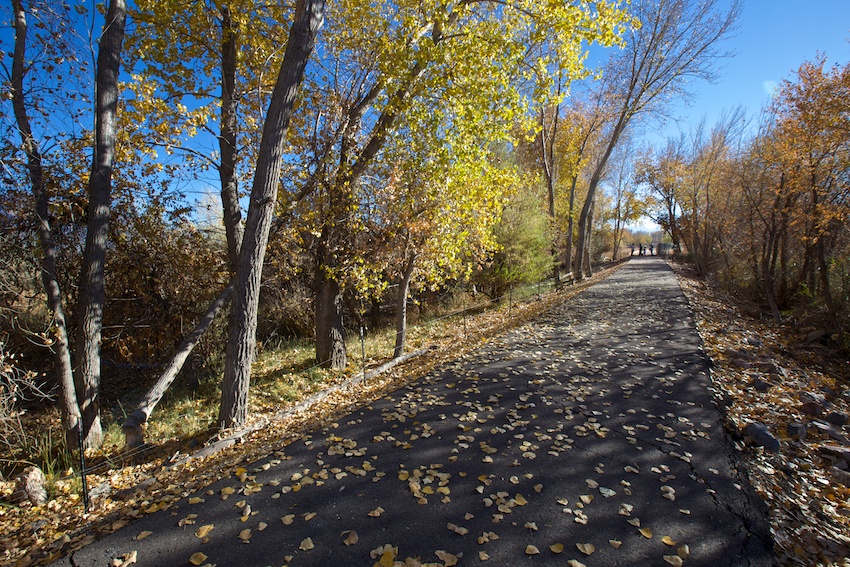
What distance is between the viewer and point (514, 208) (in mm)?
14930

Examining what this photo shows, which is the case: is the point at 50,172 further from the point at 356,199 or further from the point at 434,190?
the point at 434,190

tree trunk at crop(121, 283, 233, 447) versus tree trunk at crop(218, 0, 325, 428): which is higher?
tree trunk at crop(218, 0, 325, 428)

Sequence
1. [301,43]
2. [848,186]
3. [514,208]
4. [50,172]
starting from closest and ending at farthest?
[301,43] < [50,172] < [848,186] < [514,208]

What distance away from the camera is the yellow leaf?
3.24 m

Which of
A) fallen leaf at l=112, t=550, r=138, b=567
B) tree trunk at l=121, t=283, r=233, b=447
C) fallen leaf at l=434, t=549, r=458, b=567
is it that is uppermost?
tree trunk at l=121, t=283, r=233, b=447

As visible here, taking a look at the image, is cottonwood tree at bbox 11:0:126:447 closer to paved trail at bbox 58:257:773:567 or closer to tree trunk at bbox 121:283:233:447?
tree trunk at bbox 121:283:233:447

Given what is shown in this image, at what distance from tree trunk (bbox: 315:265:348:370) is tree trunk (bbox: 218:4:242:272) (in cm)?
172

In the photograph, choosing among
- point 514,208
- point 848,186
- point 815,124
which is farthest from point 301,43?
point 848,186

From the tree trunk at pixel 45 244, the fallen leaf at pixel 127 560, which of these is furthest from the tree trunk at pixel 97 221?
the fallen leaf at pixel 127 560

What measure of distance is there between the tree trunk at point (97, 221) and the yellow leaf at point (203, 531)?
3.19 m

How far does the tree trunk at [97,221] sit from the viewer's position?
5203mm

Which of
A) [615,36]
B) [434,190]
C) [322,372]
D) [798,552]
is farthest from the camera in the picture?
[322,372]

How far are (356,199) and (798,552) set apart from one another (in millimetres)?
7081

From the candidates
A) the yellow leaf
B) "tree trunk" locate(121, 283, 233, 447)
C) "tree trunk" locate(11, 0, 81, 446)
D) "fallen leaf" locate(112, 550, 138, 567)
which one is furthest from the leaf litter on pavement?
"tree trunk" locate(11, 0, 81, 446)
